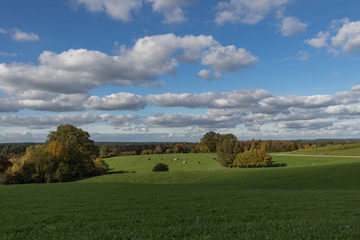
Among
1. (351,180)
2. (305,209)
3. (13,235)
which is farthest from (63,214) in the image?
(351,180)

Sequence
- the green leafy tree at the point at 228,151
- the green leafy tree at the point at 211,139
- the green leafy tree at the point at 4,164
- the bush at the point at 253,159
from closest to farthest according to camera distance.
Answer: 1. the green leafy tree at the point at 4,164
2. the bush at the point at 253,159
3. the green leafy tree at the point at 228,151
4. the green leafy tree at the point at 211,139

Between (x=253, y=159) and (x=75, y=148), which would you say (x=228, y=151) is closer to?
(x=253, y=159)

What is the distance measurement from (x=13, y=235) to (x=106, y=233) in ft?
9.37

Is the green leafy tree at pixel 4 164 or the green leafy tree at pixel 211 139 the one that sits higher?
the green leafy tree at pixel 211 139

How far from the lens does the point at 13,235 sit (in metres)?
7.62

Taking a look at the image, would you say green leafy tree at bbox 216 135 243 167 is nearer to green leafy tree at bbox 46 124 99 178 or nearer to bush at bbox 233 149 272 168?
bush at bbox 233 149 272 168

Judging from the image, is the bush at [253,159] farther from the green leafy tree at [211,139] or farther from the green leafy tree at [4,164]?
the green leafy tree at [4,164]

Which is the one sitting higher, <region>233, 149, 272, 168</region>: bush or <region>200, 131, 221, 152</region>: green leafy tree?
<region>200, 131, 221, 152</region>: green leafy tree

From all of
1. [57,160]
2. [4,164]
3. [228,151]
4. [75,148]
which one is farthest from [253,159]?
[4,164]

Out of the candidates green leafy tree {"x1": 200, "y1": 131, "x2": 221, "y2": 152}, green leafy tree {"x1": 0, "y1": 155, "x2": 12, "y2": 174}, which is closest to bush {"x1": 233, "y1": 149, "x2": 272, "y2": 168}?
green leafy tree {"x1": 200, "y1": 131, "x2": 221, "y2": 152}

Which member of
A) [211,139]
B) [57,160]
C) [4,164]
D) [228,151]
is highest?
[211,139]

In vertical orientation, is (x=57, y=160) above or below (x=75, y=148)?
below

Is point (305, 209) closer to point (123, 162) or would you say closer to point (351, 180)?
point (351, 180)

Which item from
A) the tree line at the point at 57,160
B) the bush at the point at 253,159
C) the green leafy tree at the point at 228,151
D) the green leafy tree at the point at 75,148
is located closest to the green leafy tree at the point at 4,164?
the tree line at the point at 57,160
